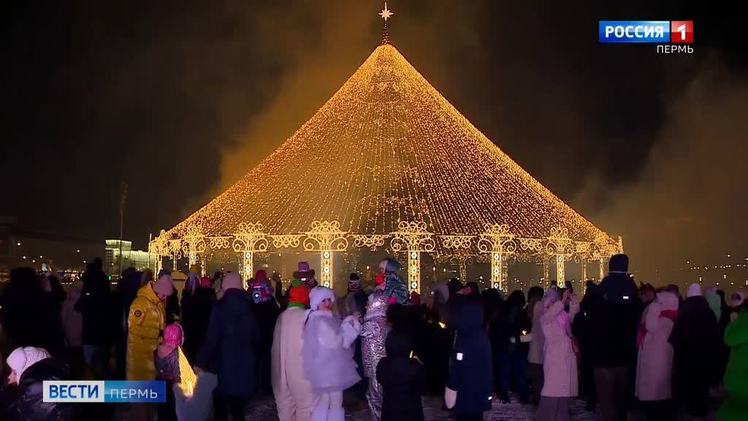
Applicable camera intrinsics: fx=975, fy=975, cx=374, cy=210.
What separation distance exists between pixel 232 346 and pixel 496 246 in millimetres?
15564

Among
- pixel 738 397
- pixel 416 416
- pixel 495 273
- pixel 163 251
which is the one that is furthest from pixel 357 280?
pixel 163 251

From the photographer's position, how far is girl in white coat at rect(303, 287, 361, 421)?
8.95m

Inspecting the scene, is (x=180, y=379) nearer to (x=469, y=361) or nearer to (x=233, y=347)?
(x=233, y=347)

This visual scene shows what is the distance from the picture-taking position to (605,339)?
9688 millimetres

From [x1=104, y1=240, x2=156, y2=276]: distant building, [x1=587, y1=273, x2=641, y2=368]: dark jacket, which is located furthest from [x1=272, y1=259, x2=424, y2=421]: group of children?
[x1=104, y1=240, x2=156, y2=276]: distant building

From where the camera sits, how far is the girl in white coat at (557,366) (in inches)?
375

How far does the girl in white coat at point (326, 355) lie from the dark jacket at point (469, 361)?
1147 mm

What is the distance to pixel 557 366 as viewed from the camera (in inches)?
375

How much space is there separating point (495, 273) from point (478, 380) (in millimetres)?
16017

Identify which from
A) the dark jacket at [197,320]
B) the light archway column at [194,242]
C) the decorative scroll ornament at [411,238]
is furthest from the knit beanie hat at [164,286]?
the light archway column at [194,242]

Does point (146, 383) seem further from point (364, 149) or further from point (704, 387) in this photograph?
point (364, 149)

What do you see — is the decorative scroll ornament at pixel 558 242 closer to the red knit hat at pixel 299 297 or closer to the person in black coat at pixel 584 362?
the person in black coat at pixel 584 362

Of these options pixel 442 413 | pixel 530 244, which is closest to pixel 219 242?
pixel 530 244

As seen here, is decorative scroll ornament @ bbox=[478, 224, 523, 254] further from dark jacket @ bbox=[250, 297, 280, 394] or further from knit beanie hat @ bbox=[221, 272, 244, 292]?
knit beanie hat @ bbox=[221, 272, 244, 292]
